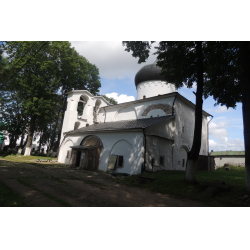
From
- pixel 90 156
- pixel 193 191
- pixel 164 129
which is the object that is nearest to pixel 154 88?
pixel 164 129

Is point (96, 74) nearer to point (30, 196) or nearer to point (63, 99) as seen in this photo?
point (63, 99)

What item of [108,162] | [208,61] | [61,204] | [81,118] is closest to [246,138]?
[208,61]

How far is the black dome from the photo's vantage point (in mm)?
24219

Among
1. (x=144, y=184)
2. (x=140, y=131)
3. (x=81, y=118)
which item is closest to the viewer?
(x=144, y=184)

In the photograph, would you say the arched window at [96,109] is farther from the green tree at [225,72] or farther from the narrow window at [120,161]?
the green tree at [225,72]

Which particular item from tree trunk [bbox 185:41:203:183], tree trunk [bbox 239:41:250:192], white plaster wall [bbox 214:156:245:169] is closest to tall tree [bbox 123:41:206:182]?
tree trunk [bbox 185:41:203:183]

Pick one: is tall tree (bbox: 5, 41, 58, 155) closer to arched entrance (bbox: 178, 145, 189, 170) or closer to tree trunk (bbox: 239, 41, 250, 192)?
arched entrance (bbox: 178, 145, 189, 170)

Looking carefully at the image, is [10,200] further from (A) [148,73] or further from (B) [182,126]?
(A) [148,73]

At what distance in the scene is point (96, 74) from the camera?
34.5 metres

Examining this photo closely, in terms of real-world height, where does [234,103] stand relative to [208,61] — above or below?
below

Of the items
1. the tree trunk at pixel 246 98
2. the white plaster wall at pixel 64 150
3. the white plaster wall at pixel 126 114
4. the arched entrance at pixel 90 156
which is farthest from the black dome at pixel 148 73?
the tree trunk at pixel 246 98

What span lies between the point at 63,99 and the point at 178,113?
72.5 feet

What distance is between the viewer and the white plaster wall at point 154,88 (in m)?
23.9
